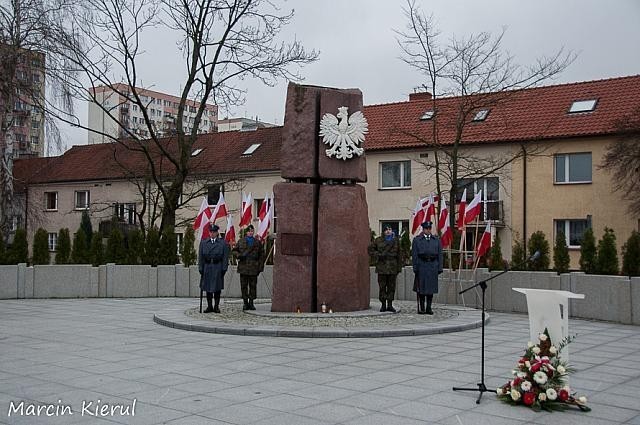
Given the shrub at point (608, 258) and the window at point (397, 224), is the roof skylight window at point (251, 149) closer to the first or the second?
the window at point (397, 224)

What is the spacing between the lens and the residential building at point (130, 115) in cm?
2575

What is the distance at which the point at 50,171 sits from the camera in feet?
147

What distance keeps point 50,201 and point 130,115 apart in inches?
946

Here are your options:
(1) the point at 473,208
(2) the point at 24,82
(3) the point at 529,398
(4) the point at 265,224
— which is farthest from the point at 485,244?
(2) the point at 24,82

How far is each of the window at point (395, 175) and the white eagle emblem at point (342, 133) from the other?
59.1ft

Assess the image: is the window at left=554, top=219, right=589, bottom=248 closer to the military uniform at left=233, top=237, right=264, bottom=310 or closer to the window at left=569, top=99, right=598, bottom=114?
the window at left=569, top=99, right=598, bottom=114

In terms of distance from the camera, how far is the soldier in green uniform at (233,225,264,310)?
14.7 m

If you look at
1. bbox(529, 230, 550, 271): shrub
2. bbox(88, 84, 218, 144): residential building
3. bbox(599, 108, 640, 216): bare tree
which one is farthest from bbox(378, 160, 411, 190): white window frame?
bbox(529, 230, 550, 271): shrub

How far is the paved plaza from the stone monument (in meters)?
2.38

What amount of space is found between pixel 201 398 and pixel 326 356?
2962mm

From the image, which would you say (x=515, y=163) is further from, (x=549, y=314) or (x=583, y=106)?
(x=549, y=314)

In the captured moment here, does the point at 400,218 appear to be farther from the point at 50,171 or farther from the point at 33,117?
the point at 50,171

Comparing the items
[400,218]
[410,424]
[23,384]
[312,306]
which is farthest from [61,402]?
[400,218]

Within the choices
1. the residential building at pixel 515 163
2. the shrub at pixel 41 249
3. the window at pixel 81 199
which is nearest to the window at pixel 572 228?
the residential building at pixel 515 163
